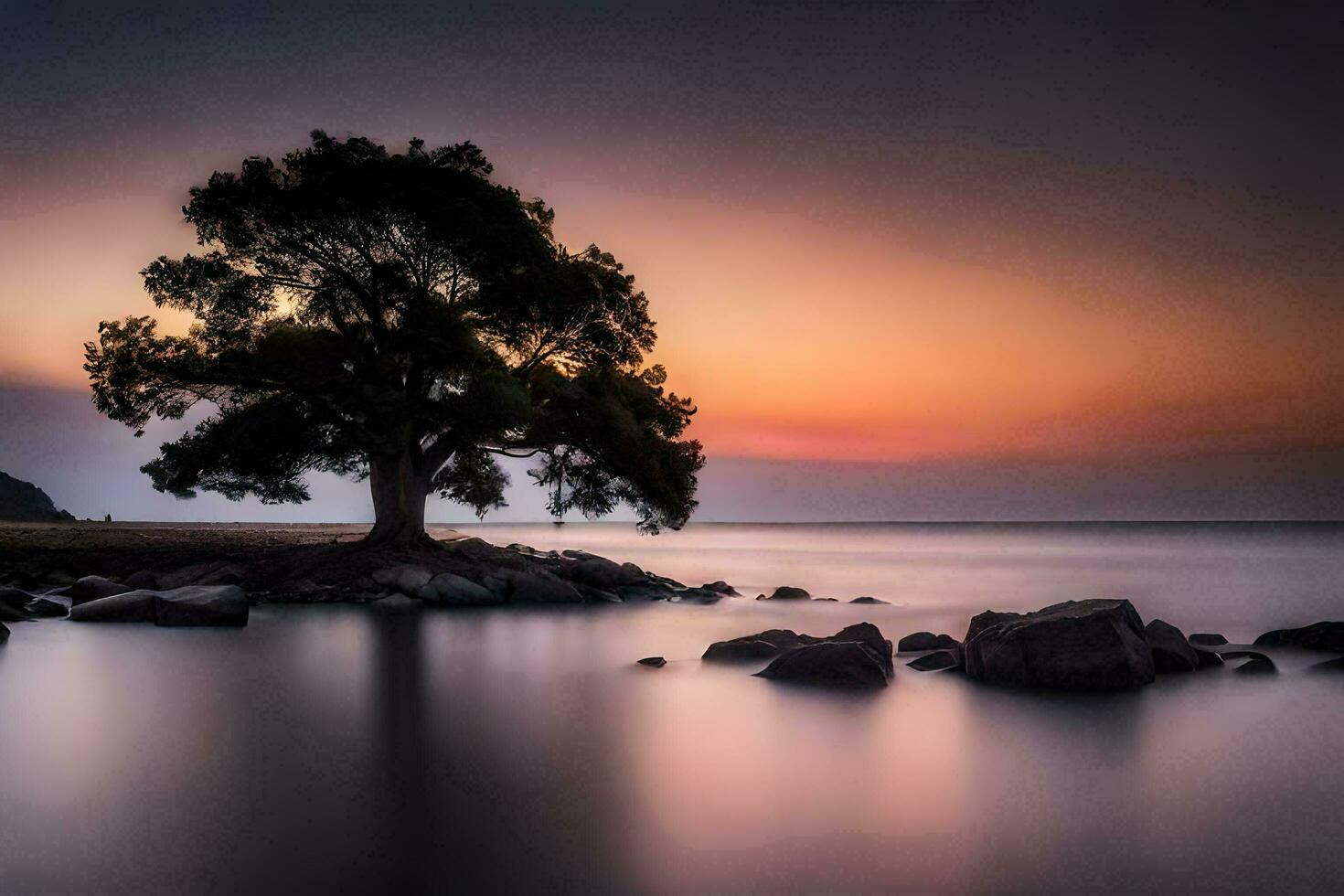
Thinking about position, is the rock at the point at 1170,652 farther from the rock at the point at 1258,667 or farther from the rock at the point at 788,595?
the rock at the point at 788,595

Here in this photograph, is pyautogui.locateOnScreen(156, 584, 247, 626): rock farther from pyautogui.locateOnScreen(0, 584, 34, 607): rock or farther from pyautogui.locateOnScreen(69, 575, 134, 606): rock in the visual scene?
pyautogui.locateOnScreen(0, 584, 34, 607): rock

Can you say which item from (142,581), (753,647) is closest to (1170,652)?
(753,647)

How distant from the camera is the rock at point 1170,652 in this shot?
13.1 metres

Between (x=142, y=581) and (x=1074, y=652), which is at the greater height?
(x=142, y=581)

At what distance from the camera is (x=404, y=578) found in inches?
941

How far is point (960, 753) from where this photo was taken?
8602 millimetres

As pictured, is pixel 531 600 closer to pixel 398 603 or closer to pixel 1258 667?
pixel 398 603

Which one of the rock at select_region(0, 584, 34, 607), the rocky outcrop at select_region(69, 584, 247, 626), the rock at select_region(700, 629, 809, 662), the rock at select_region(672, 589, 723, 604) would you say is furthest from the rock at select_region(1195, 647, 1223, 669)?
the rock at select_region(0, 584, 34, 607)

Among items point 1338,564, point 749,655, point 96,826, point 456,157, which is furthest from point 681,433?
point 1338,564

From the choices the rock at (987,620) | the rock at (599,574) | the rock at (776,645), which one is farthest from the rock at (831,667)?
the rock at (599,574)

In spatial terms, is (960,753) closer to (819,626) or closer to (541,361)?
(819,626)

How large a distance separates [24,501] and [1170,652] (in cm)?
9786

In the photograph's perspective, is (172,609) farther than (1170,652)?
Yes

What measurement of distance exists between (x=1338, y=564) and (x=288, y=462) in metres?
54.9
